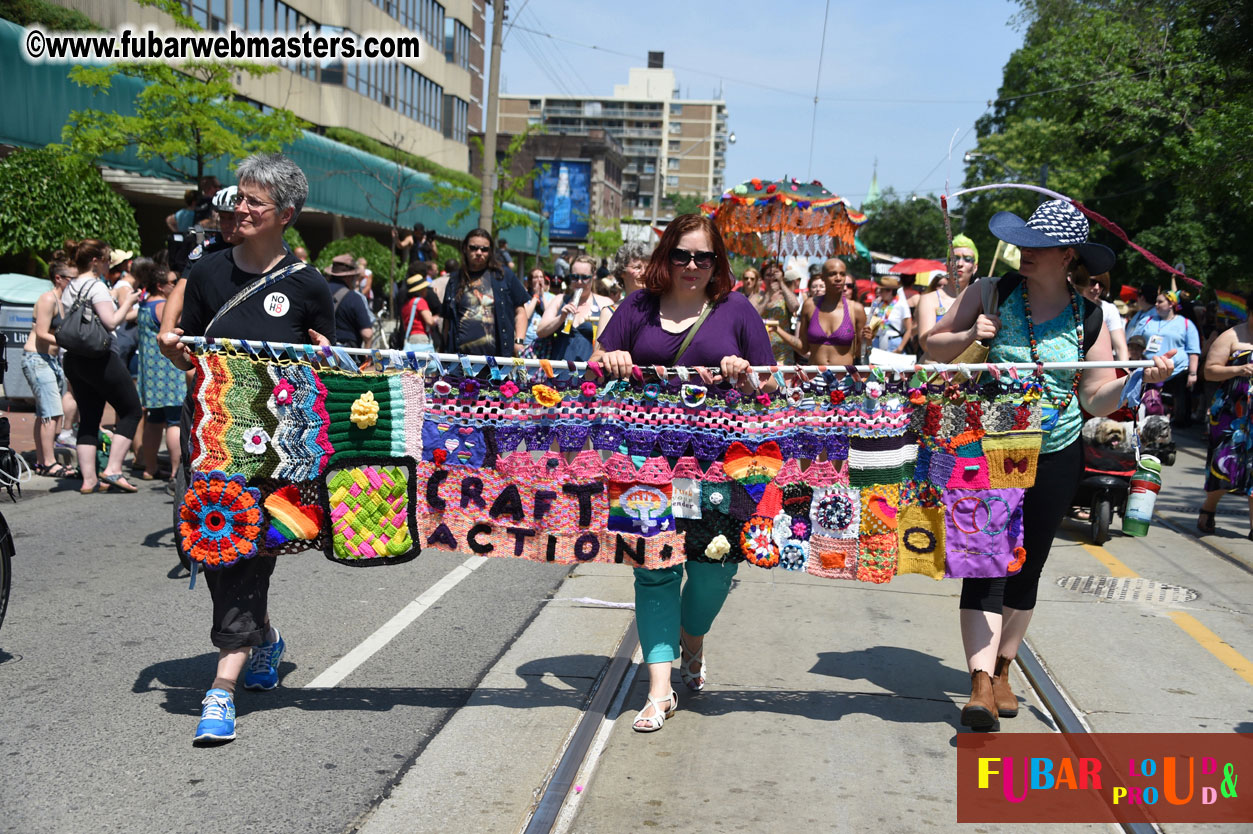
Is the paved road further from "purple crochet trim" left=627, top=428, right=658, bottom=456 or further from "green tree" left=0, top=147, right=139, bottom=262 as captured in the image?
"green tree" left=0, top=147, right=139, bottom=262

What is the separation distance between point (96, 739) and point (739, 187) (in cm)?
986

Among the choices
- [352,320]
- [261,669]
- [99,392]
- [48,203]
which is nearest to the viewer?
[261,669]

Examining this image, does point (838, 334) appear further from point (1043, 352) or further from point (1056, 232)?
point (1056, 232)

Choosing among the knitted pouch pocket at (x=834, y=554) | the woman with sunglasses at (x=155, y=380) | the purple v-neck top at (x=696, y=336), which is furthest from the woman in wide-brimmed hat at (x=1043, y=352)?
the woman with sunglasses at (x=155, y=380)

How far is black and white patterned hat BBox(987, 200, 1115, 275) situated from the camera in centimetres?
430

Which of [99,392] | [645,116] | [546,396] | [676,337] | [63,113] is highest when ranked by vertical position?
[645,116]

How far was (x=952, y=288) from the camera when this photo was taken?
5.55 m

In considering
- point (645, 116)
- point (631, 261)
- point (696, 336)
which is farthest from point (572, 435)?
point (645, 116)

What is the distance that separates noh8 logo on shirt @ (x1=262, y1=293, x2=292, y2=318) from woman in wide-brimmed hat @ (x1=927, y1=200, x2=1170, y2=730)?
101 inches

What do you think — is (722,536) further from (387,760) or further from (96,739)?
(96,739)

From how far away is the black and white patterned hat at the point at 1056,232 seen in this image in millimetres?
4297

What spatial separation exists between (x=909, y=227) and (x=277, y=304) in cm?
8664

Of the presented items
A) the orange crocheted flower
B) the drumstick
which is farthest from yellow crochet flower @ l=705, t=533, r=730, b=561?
the drumstick

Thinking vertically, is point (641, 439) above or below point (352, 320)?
below
